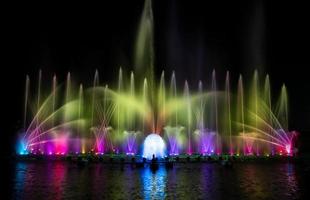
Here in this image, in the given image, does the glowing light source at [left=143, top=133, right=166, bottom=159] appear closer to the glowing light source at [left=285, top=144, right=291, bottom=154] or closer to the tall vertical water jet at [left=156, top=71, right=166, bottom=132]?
the tall vertical water jet at [left=156, top=71, right=166, bottom=132]

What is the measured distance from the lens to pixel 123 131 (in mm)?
75938

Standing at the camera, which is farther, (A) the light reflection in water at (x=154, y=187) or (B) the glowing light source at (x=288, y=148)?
(B) the glowing light source at (x=288, y=148)

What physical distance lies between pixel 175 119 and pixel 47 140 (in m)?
24.0

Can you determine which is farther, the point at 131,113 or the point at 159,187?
the point at 131,113

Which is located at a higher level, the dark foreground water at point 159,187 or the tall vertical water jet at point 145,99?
the tall vertical water jet at point 145,99

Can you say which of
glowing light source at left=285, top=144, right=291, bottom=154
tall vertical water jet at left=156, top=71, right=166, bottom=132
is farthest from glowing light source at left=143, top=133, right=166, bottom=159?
glowing light source at left=285, top=144, right=291, bottom=154

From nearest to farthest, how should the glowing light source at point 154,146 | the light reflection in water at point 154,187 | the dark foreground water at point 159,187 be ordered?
the dark foreground water at point 159,187, the light reflection in water at point 154,187, the glowing light source at point 154,146

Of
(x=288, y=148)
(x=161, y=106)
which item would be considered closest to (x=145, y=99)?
(x=161, y=106)

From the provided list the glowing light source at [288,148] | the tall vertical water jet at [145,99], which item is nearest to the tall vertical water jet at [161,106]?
the tall vertical water jet at [145,99]

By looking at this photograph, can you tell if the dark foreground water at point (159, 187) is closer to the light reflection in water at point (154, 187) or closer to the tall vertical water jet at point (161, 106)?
the light reflection in water at point (154, 187)

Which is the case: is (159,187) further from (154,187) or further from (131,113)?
(131,113)

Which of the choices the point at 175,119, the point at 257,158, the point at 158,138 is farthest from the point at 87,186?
the point at 175,119

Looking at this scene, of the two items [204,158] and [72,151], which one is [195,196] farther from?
[72,151]

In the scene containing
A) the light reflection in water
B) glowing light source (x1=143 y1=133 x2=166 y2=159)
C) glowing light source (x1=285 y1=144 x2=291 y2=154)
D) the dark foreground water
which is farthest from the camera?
glowing light source (x1=285 y1=144 x2=291 y2=154)
